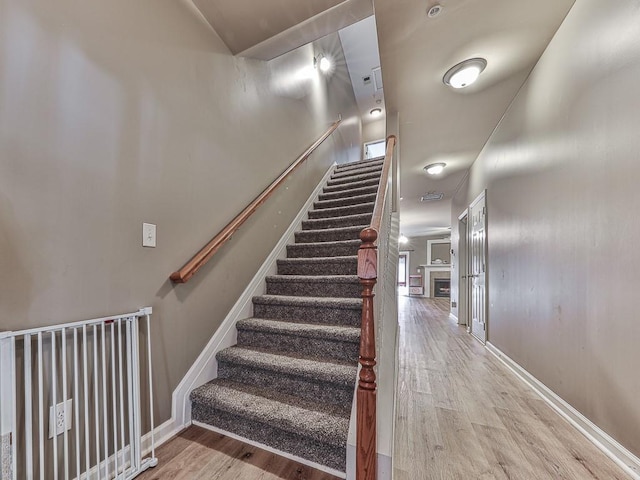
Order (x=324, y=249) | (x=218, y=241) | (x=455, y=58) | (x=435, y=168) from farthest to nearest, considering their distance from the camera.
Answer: (x=435, y=168)
(x=324, y=249)
(x=455, y=58)
(x=218, y=241)

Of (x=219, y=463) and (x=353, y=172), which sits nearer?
(x=219, y=463)

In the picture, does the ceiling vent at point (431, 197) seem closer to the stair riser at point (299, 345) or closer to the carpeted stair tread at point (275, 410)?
the stair riser at point (299, 345)

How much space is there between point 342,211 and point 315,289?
1293mm

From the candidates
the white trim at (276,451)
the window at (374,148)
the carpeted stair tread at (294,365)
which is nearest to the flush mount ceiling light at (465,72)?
the carpeted stair tread at (294,365)

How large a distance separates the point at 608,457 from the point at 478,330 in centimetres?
244

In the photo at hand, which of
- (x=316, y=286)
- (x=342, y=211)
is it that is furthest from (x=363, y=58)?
(x=316, y=286)

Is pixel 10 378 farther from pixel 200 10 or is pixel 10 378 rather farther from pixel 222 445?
pixel 200 10

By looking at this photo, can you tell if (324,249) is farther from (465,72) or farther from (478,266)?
(478,266)

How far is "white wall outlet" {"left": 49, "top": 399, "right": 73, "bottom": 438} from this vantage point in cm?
103

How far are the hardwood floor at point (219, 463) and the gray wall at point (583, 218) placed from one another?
1.58 m

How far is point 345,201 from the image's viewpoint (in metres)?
3.44

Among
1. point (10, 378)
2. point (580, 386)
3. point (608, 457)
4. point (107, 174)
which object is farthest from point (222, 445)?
point (580, 386)

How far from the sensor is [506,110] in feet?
9.46

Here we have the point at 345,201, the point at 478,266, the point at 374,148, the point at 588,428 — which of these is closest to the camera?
the point at 588,428
